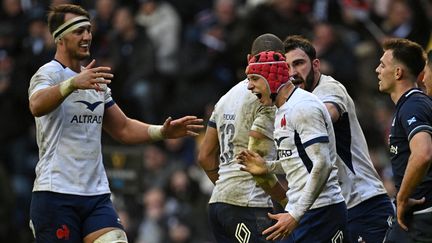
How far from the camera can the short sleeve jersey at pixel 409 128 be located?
9.24 meters

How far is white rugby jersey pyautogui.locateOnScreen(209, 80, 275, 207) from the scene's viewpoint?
32.3 ft

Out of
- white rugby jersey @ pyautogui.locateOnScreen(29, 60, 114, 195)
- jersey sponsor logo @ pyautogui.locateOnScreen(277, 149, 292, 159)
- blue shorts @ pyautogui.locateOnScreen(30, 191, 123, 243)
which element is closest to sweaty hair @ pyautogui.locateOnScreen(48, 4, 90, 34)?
white rugby jersey @ pyautogui.locateOnScreen(29, 60, 114, 195)

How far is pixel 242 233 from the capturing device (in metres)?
9.88

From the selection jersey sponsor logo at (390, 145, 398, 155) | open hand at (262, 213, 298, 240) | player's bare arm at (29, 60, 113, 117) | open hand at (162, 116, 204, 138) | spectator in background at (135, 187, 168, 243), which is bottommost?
spectator in background at (135, 187, 168, 243)

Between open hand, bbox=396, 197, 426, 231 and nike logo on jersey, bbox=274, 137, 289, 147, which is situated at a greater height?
nike logo on jersey, bbox=274, 137, 289, 147

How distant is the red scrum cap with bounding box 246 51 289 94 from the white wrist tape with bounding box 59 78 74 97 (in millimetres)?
1493

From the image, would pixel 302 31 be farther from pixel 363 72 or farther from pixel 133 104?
pixel 133 104

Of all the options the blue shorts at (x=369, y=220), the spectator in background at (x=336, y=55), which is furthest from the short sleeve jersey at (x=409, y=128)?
the spectator in background at (x=336, y=55)

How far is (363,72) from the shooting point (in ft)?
56.4

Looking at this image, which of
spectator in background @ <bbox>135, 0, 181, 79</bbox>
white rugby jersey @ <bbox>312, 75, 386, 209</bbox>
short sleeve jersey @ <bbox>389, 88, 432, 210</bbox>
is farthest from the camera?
spectator in background @ <bbox>135, 0, 181, 79</bbox>

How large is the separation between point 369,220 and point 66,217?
2777 millimetres

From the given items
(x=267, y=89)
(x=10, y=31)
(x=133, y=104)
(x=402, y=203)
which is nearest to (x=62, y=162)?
(x=267, y=89)

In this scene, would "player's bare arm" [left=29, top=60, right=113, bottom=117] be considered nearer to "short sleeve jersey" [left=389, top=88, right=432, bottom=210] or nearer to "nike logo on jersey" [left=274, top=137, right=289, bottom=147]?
"nike logo on jersey" [left=274, top=137, right=289, bottom=147]

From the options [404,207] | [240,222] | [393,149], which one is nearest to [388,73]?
[393,149]
